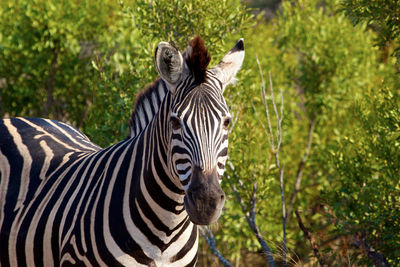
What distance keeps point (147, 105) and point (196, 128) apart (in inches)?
40.6

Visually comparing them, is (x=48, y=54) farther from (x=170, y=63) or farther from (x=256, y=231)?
(x=170, y=63)

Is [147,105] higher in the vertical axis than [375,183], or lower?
higher

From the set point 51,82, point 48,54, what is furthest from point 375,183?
point 48,54

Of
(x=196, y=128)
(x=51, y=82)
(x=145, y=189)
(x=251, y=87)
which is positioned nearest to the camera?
(x=196, y=128)

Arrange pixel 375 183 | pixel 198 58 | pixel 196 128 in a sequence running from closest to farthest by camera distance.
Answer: pixel 196 128 → pixel 198 58 → pixel 375 183

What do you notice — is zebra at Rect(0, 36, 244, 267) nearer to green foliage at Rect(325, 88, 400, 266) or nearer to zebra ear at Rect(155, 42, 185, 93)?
zebra ear at Rect(155, 42, 185, 93)

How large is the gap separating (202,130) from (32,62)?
6758 millimetres

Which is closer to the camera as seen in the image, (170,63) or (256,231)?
(170,63)

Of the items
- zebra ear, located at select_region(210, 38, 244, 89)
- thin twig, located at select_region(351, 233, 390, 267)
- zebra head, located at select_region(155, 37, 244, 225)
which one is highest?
zebra ear, located at select_region(210, 38, 244, 89)

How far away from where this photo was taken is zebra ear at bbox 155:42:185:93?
2990 millimetres

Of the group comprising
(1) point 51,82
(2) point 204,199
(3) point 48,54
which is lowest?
(2) point 204,199

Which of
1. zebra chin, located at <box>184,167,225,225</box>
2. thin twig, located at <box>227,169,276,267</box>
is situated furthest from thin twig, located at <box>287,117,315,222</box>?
zebra chin, located at <box>184,167,225,225</box>

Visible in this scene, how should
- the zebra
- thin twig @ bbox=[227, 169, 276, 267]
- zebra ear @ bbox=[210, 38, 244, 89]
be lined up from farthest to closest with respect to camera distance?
thin twig @ bbox=[227, 169, 276, 267]
zebra ear @ bbox=[210, 38, 244, 89]
the zebra

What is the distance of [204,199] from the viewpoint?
264 centimetres
